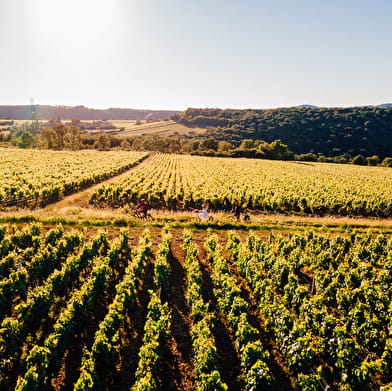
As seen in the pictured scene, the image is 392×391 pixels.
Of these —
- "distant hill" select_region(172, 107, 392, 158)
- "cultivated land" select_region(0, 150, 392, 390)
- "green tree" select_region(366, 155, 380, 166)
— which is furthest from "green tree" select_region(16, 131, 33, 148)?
"green tree" select_region(366, 155, 380, 166)

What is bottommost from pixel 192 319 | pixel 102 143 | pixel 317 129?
pixel 192 319

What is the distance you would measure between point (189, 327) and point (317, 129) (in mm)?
119914

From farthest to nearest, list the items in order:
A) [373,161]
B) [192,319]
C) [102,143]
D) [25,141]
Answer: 1. [102,143]
2. [25,141]
3. [373,161]
4. [192,319]

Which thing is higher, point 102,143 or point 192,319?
point 102,143

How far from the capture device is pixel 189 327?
350 inches

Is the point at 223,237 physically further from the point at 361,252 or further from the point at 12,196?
the point at 12,196

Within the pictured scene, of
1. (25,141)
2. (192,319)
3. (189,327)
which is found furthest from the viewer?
(25,141)

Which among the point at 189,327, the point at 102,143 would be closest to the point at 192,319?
the point at 189,327

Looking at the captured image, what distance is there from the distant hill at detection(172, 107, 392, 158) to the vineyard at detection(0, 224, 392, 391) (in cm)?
9841

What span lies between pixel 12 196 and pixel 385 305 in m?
28.2

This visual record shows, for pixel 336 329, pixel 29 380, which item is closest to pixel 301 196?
pixel 336 329

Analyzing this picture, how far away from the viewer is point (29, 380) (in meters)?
5.64

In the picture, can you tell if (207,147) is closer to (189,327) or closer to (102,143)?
(102,143)

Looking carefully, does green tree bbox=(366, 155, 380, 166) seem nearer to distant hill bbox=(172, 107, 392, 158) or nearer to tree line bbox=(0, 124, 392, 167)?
tree line bbox=(0, 124, 392, 167)
